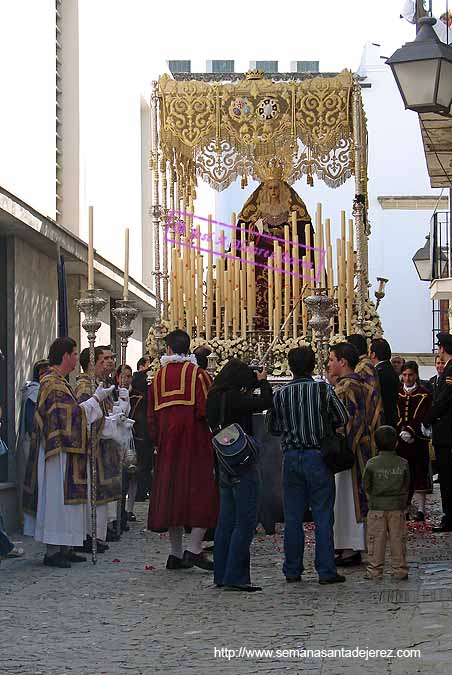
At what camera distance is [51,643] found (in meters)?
7.58

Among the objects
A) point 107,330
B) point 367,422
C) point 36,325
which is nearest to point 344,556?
point 367,422

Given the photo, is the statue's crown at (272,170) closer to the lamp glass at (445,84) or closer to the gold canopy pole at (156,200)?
the gold canopy pole at (156,200)

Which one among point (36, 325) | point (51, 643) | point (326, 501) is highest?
point (36, 325)

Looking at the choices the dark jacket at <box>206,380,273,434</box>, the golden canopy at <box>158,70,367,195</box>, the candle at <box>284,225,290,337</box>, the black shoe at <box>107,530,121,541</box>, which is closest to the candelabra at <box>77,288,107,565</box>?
the black shoe at <box>107,530,121,541</box>

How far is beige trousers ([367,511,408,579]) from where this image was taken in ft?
31.2

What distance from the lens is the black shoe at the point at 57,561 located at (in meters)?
10.7

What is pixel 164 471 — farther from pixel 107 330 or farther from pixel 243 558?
pixel 107 330

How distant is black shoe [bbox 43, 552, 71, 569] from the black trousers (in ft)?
12.7

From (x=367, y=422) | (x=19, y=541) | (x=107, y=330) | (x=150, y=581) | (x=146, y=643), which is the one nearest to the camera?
(x=146, y=643)

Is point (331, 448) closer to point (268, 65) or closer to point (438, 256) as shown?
point (438, 256)

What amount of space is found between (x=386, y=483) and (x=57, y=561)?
2716mm

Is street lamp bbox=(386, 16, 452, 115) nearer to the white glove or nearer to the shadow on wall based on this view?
the white glove

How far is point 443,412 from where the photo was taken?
12742 millimetres

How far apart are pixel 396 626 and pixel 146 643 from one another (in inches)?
54.3
